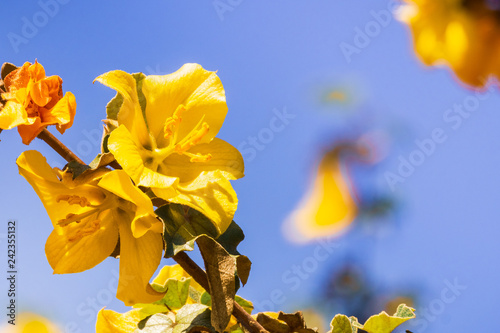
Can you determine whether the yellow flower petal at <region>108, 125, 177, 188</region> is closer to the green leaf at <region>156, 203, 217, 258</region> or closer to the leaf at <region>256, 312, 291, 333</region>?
the green leaf at <region>156, 203, 217, 258</region>

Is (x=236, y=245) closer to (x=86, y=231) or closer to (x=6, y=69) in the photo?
(x=86, y=231)

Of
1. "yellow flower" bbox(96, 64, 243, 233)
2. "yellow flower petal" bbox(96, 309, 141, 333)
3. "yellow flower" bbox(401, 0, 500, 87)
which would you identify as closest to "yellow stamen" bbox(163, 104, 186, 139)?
"yellow flower" bbox(96, 64, 243, 233)

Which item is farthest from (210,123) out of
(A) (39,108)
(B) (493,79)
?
(B) (493,79)

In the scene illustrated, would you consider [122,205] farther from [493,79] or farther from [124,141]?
[493,79]

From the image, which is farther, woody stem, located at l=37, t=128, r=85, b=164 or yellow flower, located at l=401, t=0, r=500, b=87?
yellow flower, located at l=401, t=0, r=500, b=87

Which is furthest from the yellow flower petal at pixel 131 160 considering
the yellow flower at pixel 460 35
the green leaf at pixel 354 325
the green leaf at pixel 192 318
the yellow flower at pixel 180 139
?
the yellow flower at pixel 460 35

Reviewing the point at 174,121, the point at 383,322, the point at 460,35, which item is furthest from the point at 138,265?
the point at 460,35
